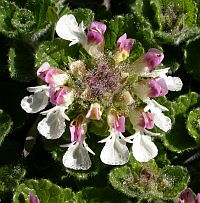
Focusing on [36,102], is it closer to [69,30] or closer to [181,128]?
[69,30]

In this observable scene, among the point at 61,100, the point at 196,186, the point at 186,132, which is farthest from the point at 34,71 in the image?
the point at 196,186

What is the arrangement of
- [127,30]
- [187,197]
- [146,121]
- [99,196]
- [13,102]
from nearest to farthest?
[146,121] < [187,197] < [99,196] < [127,30] < [13,102]

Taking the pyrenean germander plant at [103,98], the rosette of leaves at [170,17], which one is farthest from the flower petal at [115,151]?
the rosette of leaves at [170,17]

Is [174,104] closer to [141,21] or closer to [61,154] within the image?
[141,21]

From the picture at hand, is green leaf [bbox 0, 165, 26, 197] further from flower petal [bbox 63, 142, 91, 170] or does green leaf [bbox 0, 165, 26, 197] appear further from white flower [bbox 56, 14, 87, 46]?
white flower [bbox 56, 14, 87, 46]

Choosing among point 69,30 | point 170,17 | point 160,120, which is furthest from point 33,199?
point 170,17
